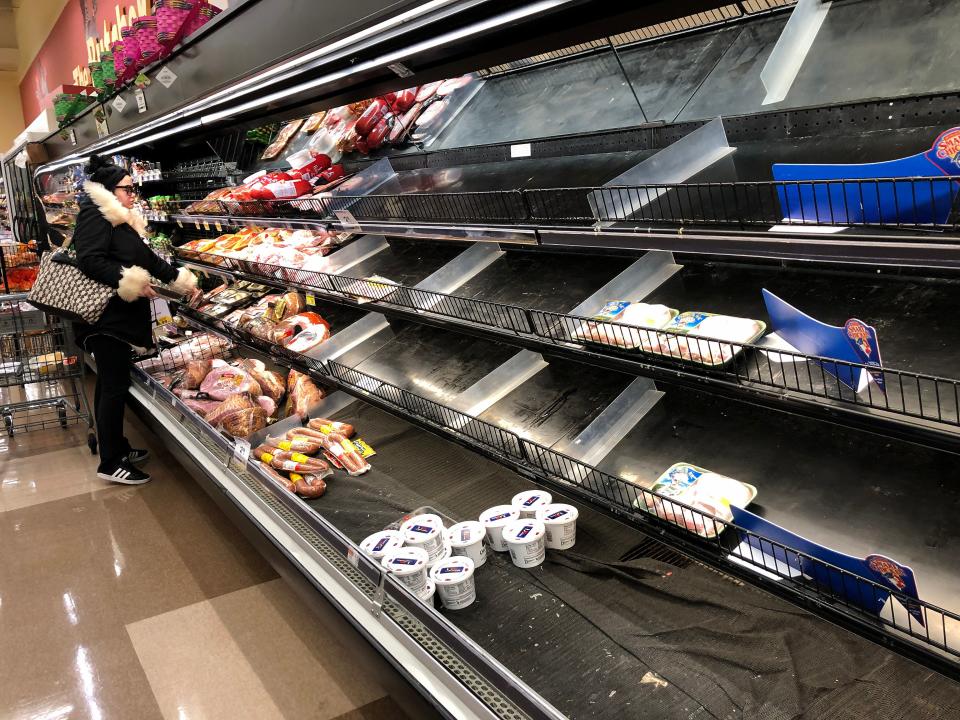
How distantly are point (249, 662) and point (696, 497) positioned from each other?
188cm

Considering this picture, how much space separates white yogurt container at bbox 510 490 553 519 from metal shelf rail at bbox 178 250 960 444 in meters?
0.44

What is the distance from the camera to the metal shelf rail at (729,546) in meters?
1.28

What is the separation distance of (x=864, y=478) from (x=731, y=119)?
3.44 ft

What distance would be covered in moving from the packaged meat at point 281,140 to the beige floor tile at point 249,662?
293 cm

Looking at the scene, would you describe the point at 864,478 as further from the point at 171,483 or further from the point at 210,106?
the point at 171,483

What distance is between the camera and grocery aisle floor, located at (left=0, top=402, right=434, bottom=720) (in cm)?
254

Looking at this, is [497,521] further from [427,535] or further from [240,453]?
[240,453]

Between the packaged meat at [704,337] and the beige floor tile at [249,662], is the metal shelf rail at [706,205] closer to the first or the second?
the packaged meat at [704,337]

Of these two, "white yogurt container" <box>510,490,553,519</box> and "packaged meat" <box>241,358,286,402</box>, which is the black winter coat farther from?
"white yogurt container" <box>510,490,553,519</box>

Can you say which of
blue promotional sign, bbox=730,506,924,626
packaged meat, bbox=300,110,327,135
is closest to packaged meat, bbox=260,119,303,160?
packaged meat, bbox=300,110,327,135

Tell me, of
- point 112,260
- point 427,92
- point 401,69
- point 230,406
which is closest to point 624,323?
point 401,69

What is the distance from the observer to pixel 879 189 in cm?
135

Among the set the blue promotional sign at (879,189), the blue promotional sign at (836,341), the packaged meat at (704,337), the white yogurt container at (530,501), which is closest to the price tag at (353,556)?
the white yogurt container at (530,501)

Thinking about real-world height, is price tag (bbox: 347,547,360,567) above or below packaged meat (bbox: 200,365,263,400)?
below
